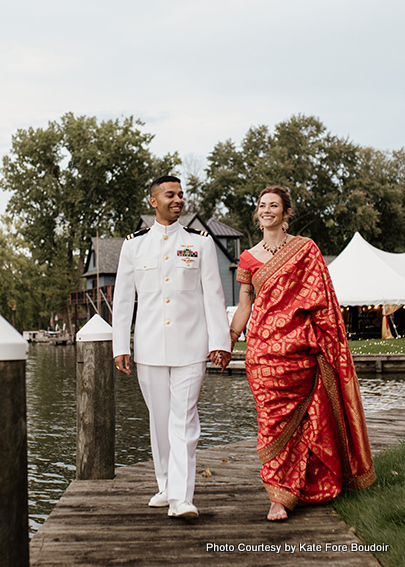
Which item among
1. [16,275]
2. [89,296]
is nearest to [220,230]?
[89,296]

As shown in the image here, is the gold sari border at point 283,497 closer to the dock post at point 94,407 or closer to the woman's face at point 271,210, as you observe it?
the dock post at point 94,407

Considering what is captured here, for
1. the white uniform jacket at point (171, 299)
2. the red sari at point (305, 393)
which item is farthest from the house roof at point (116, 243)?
the red sari at point (305, 393)

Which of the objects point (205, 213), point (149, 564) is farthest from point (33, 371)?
point (205, 213)

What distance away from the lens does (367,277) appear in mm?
27703

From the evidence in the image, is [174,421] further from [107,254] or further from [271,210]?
[107,254]

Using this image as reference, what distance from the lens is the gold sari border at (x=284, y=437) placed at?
400 cm

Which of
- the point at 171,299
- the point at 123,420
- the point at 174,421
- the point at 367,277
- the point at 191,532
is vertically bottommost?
the point at 123,420

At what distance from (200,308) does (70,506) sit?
5.16 ft

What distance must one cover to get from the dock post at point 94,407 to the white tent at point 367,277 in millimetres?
22321

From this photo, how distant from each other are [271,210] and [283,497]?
77.6 inches

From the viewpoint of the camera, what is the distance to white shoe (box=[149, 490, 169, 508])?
4.07 metres

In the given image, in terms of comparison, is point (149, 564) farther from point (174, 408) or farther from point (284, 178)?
point (284, 178)

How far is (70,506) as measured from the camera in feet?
13.4

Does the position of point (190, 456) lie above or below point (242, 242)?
below
